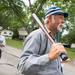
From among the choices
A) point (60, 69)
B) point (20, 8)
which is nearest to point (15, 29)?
point (20, 8)

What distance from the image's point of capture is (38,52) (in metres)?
3.83

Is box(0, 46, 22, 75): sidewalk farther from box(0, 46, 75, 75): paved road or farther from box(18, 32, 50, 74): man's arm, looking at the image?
box(18, 32, 50, 74): man's arm

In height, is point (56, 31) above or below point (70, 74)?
above

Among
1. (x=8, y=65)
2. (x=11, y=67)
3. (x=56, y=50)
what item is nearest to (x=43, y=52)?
(x=56, y=50)

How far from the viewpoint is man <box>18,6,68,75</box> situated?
3.69 m

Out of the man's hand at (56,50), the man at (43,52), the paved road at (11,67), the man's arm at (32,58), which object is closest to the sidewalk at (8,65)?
the paved road at (11,67)

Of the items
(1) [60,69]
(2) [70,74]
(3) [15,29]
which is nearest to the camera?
(1) [60,69]

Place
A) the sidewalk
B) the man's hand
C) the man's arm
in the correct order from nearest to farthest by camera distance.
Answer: the man's hand, the man's arm, the sidewalk

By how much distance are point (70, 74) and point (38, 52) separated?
16.8 meters

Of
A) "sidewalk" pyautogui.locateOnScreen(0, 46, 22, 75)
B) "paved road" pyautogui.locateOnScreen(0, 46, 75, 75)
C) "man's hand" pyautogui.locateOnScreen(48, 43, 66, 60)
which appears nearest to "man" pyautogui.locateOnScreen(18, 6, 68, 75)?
"man's hand" pyautogui.locateOnScreen(48, 43, 66, 60)

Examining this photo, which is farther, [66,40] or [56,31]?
[66,40]

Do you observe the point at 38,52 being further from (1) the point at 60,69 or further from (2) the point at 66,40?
(2) the point at 66,40

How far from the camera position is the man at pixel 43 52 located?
3686 mm

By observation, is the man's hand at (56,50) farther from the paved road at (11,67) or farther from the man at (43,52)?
the paved road at (11,67)
